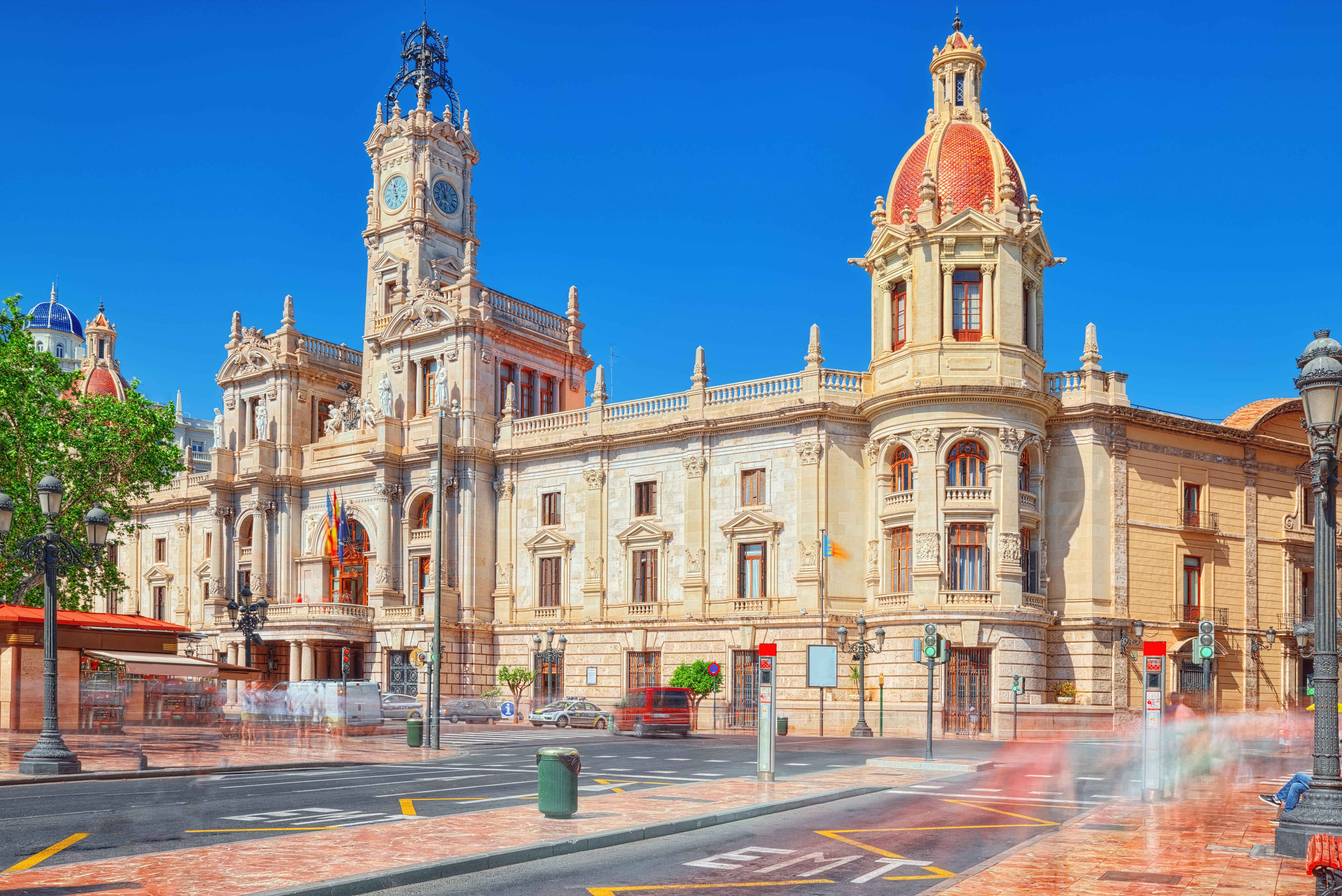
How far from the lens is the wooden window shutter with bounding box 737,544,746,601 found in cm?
5291

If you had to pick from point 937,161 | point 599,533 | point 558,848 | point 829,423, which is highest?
point 937,161

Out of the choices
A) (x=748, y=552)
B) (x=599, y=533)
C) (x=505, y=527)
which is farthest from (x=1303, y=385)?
(x=505, y=527)

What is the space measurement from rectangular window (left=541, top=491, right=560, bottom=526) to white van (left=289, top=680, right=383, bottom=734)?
15.4 meters

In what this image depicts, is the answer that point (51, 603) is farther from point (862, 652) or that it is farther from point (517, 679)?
point (517, 679)

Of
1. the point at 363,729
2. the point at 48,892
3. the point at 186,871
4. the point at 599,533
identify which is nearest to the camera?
the point at 48,892

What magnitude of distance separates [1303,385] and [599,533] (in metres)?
43.7

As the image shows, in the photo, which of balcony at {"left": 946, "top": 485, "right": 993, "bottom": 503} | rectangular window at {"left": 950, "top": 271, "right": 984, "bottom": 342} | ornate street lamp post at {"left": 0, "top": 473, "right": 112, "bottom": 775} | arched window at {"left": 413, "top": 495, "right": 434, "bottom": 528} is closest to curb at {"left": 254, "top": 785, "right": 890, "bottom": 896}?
ornate street lamp post at {"left": 0, "top": 473, "right": 112, "bottom": 775}

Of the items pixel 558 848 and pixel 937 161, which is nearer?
pixel 558 848

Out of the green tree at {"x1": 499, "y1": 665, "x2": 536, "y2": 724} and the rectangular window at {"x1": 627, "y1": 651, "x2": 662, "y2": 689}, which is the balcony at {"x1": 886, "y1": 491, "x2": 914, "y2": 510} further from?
the green tree at {"x1": 499, "y1": 665, "x2": 536, "y2": 724}

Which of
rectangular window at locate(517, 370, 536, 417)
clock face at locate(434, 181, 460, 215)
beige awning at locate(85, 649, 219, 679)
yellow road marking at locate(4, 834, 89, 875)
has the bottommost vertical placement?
beige awning at locate(85, 649, 219, 679)

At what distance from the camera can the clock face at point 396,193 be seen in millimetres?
66438

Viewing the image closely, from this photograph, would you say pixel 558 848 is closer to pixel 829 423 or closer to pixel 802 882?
pixel 802 882

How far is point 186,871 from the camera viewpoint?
13008 millimetres

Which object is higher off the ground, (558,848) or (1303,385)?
(1303,385)
